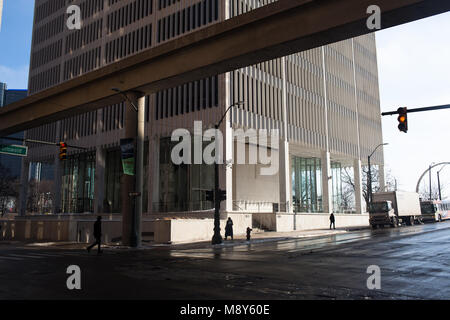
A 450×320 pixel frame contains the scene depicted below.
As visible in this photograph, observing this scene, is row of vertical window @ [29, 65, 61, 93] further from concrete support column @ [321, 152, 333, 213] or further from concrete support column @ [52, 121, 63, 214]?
concrete support column @ [321, 152, 333, 213]

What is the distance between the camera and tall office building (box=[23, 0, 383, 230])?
40.6m

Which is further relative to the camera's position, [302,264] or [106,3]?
[106,3]

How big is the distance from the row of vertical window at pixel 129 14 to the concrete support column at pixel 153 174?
15.9 m

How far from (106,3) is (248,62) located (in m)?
40.6

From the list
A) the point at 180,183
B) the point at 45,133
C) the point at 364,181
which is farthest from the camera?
the point at 364,181

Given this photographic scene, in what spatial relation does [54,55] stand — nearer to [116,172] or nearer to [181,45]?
[116,172]

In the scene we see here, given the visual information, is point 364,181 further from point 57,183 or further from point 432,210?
point 57,183

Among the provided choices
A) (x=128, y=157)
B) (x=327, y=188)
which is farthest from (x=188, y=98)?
(x=327, y=188)

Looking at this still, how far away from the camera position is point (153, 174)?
143 ft

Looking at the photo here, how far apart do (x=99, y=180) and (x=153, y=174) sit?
412 inches

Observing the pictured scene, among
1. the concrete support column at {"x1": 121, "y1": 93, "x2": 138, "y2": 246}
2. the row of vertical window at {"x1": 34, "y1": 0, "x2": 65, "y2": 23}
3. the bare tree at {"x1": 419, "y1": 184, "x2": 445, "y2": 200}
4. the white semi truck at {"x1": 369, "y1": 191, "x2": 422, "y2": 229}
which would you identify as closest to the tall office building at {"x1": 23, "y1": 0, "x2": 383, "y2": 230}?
the row of vertical window at {"x1": 34, "y1": 0, "x2": 65, "y2": 23}
